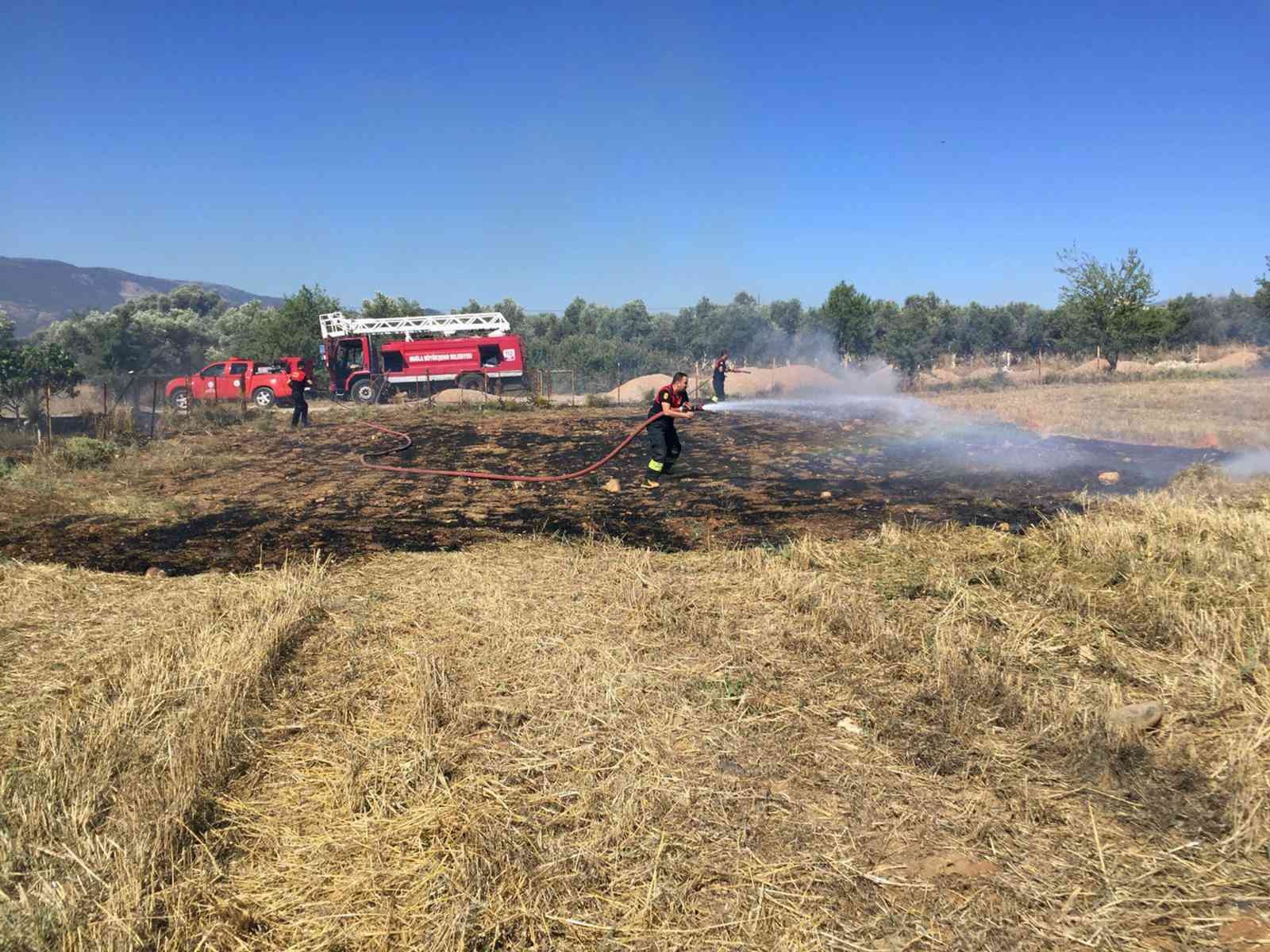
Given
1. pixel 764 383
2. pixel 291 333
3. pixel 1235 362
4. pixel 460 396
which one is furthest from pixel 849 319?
pixel 291 333

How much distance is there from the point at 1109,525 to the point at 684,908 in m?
5.99

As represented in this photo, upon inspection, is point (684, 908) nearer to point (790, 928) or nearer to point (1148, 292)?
point (790, 928)

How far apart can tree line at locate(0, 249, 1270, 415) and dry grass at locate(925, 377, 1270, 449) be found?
23.4 ft

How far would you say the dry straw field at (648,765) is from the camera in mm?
2666

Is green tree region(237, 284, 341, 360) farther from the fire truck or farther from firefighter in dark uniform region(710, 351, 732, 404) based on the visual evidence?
firefighter in dark uniform region(710, 351, 732, 404)

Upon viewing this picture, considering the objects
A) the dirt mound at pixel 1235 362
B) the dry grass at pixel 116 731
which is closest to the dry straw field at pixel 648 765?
the dry grass at pixel 116 731

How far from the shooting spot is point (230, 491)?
10.9 meters

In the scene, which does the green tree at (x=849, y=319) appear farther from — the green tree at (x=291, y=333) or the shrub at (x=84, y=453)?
the shrub at (x=84, y=453)

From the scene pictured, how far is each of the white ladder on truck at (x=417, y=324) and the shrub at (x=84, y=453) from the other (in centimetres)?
1502

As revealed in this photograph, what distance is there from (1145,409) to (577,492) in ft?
50.8

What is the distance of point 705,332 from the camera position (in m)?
50.1

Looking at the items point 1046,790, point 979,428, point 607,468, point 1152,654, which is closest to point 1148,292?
point 979,428

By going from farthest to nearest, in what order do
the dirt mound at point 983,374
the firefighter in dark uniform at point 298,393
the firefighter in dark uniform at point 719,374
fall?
the dirt mound at point 983,374 < the firefighter in dark uniform at point 719,374 < the firefighter in dark uniform at point 298,393

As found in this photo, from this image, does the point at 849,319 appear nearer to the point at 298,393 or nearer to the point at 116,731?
the point at 298,393
